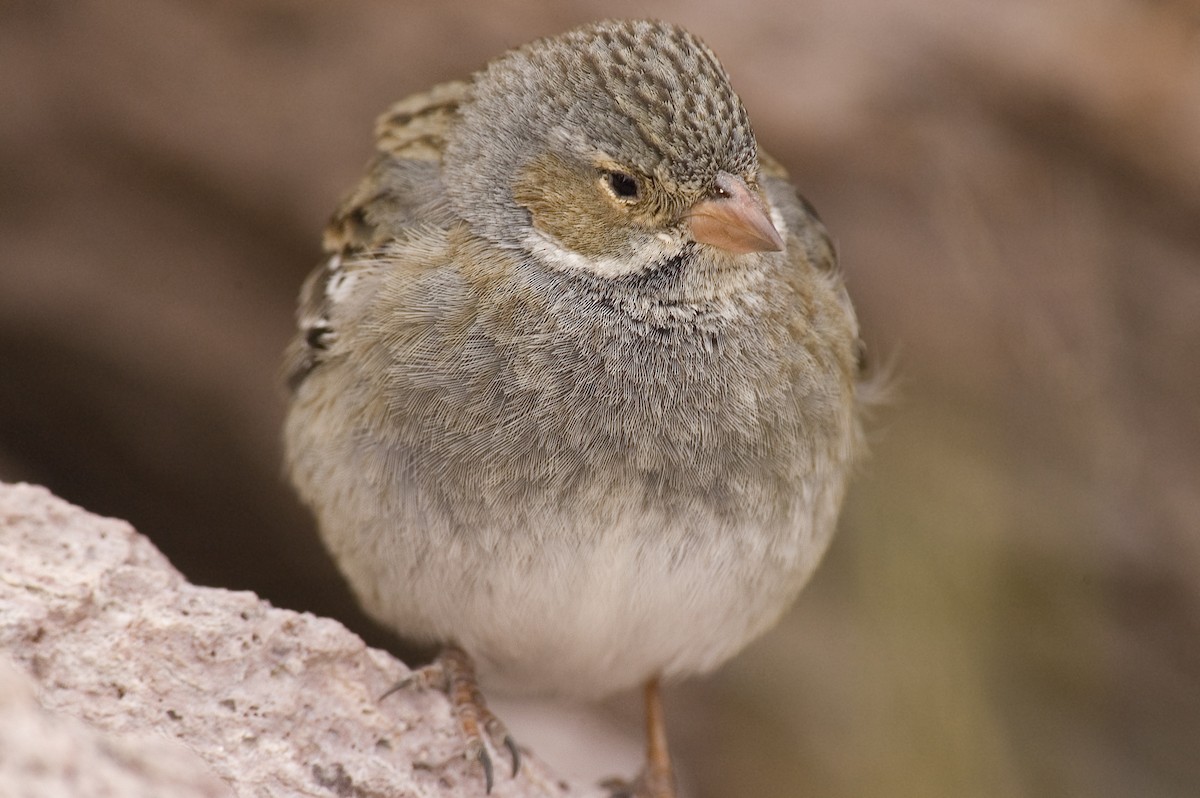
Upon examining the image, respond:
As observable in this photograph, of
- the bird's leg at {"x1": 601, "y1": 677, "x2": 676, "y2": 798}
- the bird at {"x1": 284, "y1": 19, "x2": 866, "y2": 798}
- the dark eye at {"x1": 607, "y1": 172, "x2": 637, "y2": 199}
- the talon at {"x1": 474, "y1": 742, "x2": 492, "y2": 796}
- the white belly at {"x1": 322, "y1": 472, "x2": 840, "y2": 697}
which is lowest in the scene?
the talon at {"x1": 474, "y1": 742, "x2": 492, "y2": 796}

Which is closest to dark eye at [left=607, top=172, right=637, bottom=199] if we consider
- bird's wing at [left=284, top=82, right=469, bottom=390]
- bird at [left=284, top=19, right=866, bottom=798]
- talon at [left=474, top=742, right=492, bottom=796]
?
bird at [left=284, top=19, right=866, bottom=798]

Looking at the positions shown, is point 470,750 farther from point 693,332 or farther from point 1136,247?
point 1136,247

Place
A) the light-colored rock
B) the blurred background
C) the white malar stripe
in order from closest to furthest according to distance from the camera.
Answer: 1. the light-colored rock
2. the white malar stripe
3. the blurred background

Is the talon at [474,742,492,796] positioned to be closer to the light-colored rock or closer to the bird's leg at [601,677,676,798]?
the light-colored rock

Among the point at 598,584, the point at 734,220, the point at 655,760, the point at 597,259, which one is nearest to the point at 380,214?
the point at 597,259

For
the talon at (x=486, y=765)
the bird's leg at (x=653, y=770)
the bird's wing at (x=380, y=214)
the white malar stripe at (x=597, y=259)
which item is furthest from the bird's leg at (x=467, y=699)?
the white malar stripe at (x=597, y=259)

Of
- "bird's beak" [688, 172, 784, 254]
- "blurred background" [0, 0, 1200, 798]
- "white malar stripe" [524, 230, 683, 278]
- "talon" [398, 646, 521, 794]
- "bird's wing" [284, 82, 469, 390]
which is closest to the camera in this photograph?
"bird's beak" [688, 172, 784, 254]

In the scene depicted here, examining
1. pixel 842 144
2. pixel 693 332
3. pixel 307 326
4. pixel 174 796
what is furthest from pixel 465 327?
pixel 842 144
